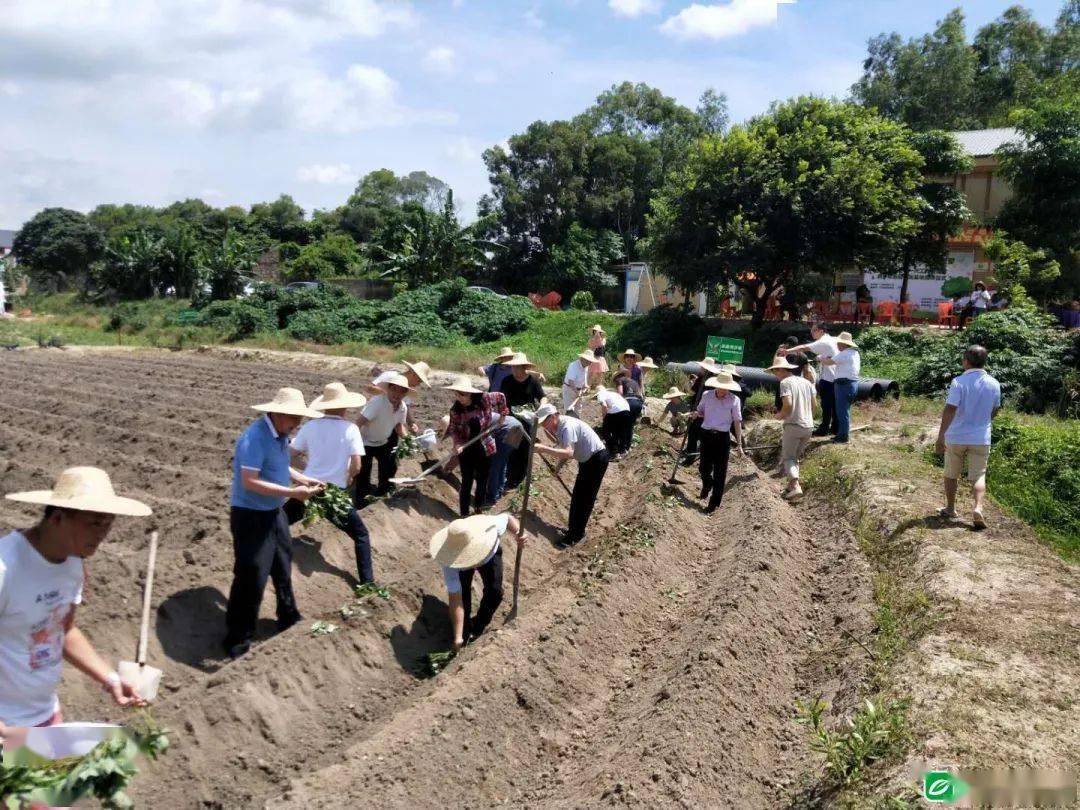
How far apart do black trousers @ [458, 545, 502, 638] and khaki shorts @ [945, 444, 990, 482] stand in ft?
14.4

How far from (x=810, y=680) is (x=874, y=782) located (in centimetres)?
187

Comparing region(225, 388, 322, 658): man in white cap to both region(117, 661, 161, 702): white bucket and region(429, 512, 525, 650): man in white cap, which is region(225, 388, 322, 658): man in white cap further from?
region(117, 661, 161, 702): white bucket

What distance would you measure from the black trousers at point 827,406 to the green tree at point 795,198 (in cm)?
973

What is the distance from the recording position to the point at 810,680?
253 inches

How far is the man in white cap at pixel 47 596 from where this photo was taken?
3516mm

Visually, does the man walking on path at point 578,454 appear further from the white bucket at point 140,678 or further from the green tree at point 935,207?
the green tree at point 935,207

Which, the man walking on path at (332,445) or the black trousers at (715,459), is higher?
the man walking on path at (332,445)

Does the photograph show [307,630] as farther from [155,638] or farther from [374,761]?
[374,761]

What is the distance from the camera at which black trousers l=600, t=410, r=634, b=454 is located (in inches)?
440

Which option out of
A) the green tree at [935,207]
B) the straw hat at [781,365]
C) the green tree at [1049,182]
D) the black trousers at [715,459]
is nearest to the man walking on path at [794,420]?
the straw hat at [781,365]

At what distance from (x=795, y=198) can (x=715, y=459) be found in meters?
13.0

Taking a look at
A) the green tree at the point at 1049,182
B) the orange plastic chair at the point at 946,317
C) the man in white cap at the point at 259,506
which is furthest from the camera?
the orange plastic chair at the point at 946,317

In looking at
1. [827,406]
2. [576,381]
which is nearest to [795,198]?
[827,406]

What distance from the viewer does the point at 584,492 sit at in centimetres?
906
